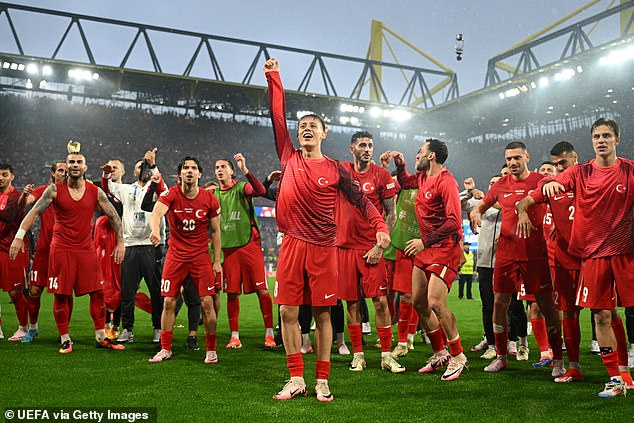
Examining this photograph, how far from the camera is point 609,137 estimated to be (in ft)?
16.7

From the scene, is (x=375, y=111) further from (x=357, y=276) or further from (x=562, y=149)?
(x=357, y=276)

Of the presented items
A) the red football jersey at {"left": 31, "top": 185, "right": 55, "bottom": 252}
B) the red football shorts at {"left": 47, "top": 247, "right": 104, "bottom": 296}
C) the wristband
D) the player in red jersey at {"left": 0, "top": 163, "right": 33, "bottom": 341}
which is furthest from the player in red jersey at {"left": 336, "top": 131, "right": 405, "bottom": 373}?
the player in red jersey at {"left": 0, "top": 163, "right": 33, "bottom": 341}

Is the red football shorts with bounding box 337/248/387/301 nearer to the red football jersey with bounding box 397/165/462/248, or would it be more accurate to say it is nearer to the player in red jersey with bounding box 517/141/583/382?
the red football jersey with bounding box 397/165/462/248

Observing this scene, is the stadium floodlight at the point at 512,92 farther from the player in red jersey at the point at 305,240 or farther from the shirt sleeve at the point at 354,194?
the player in red jersey at the point at 305,240

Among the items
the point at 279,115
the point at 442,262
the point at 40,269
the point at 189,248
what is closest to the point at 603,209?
the point at 442,262

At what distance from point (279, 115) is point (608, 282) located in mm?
3137

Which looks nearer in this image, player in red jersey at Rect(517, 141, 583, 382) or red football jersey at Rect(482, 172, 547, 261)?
player in red jersey at Rect(517, 141, 583, 382)

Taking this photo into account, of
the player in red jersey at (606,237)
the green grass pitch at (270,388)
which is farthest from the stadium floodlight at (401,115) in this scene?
the player in red jersey at (606,237)

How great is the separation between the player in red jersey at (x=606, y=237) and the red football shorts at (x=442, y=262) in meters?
1.10

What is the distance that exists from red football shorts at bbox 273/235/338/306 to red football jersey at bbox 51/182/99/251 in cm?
335

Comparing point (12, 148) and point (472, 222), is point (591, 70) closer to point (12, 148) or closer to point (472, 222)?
point (472, 222)

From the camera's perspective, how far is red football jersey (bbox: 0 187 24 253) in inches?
319

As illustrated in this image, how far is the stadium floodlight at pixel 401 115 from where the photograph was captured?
38.6 meters

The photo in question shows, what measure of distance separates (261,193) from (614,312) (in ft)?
14.4
